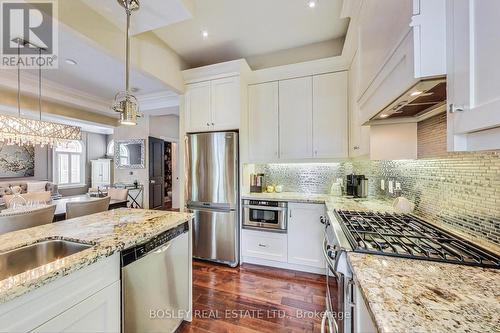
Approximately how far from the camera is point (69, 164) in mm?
7270

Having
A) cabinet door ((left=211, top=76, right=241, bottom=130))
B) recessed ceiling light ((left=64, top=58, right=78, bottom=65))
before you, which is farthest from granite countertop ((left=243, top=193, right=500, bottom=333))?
recessed ceiling light ((left=64, top=58, right=78, bottom=65))

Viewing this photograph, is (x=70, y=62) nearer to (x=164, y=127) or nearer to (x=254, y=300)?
(x=164, y=127)

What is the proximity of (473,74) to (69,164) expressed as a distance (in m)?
9.71

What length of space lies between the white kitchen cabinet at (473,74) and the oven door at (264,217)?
1.99m

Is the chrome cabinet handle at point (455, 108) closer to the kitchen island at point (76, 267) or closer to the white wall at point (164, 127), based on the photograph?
the kitchen island at point (76, 267)

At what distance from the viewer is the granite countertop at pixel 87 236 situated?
726 millimetres

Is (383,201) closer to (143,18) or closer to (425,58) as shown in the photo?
(425,58)

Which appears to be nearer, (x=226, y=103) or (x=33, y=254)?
(x=33, y=254)

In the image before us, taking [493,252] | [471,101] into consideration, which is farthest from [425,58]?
[493,252]

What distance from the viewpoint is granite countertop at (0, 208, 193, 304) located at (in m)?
0.73

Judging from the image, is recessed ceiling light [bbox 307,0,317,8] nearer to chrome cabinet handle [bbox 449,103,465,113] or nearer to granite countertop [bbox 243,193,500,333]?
chrome cabinet handle [bbox 449,103,465,113]

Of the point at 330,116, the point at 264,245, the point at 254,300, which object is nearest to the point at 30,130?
the point at 264,245

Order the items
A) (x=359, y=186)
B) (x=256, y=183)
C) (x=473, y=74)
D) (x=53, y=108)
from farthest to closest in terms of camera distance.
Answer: (x=53, y=108)
(x=256, y=183)
(x=359, y=186)
(x=473, y=74)

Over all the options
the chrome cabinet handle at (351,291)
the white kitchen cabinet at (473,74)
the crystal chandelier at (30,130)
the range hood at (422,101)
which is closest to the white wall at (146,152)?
the crystal chandelier at (30,130)
